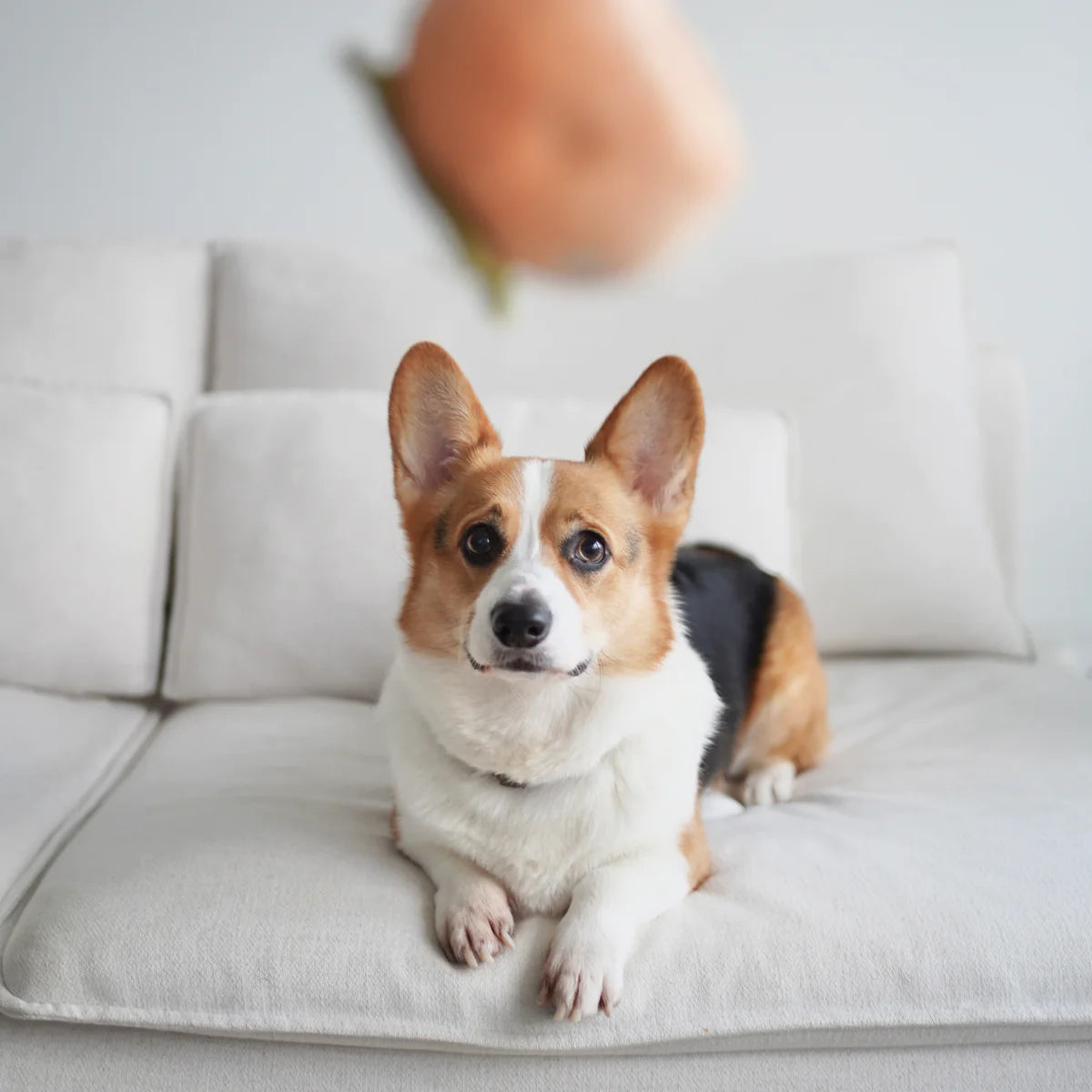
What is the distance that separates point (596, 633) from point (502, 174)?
1.06 m

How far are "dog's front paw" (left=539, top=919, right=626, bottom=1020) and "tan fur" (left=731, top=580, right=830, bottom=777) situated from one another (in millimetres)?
722

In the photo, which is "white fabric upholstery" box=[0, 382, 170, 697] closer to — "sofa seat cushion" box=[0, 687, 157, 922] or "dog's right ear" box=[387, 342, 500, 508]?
"sofa seat cushion" box=[0, 687, 157, 922]

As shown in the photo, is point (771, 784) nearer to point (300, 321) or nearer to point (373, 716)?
point (373, 716)

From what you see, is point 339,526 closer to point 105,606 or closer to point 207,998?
point 105,606

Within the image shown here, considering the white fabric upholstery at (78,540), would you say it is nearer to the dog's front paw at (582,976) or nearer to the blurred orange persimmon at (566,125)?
the dog's front paw at (582,976)

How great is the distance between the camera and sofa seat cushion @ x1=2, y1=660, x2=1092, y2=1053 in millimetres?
1116

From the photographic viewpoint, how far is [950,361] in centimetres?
209

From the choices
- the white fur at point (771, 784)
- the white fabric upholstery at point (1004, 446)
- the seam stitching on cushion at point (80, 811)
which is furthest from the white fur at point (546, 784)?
the white fabric upholstery at point (1004, 446)

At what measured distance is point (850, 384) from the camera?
81.5 inches

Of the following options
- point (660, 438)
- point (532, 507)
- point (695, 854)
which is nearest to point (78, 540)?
point (532, 507)

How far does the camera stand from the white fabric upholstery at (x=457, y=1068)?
1120 millimetres

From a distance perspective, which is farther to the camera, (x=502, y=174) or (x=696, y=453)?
(x=696, y=453)

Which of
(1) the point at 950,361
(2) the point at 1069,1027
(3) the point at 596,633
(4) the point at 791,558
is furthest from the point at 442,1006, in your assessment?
(1) the point at 950,361

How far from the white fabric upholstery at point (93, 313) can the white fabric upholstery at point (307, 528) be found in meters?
0.27
